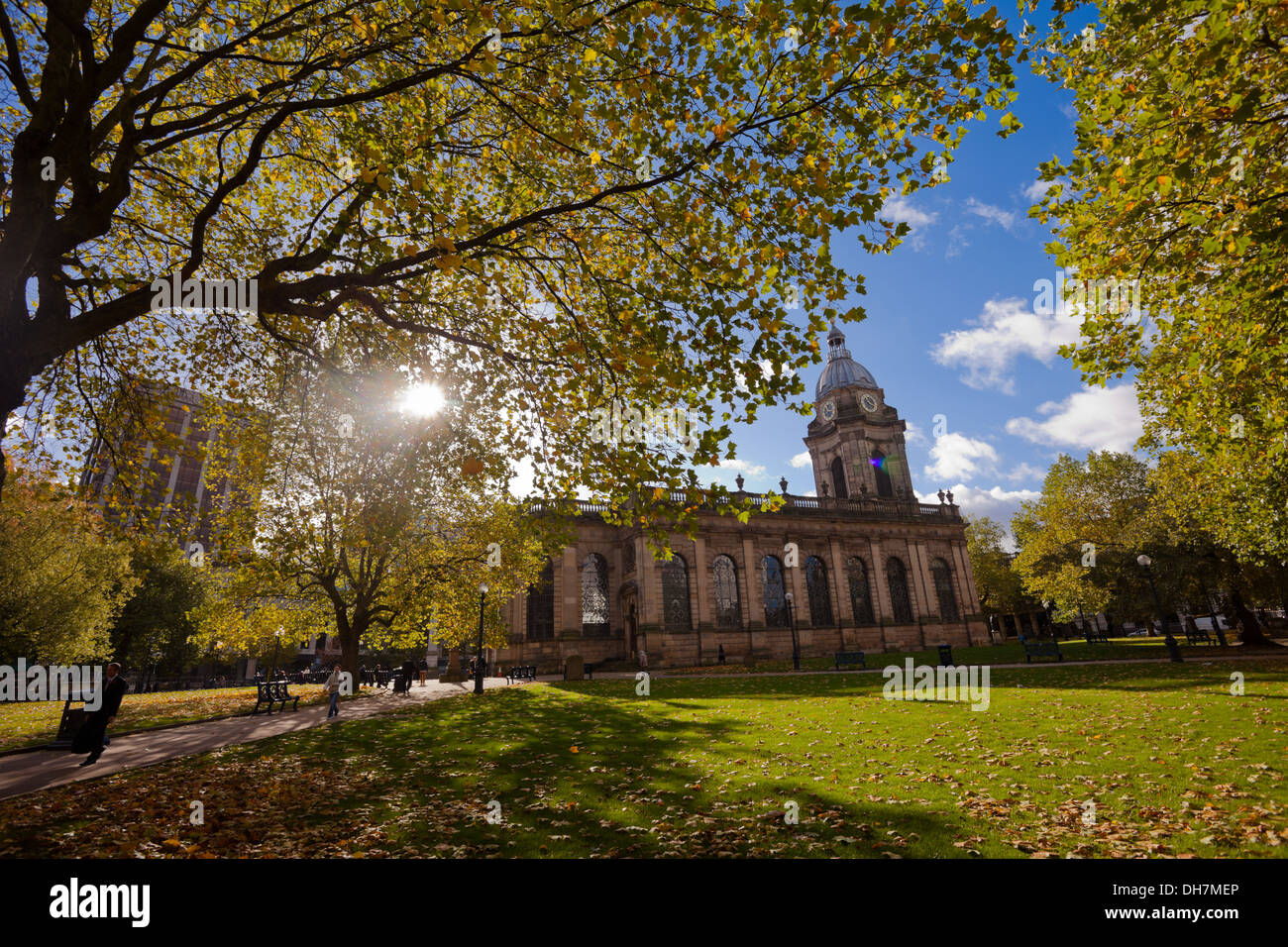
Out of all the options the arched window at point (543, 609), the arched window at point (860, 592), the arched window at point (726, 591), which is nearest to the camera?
the arched window at point (543, 609)

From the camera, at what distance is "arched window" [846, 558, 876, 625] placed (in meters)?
42.2

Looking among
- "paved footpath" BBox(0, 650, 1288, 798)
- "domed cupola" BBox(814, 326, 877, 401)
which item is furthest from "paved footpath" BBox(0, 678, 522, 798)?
"domed cupola" BBox(814, 326, 877, 401)

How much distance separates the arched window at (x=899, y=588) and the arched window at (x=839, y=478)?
733cm

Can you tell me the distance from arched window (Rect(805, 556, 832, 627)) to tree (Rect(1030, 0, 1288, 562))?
1214 inches

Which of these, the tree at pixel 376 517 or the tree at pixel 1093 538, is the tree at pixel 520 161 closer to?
the tree at pixel 376 517

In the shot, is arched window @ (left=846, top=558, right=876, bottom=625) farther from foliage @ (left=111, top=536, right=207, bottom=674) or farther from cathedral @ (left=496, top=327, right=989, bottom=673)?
foliage @ (left=111, top=536, right=207, bottom=674)

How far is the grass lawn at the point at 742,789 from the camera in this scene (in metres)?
4.83

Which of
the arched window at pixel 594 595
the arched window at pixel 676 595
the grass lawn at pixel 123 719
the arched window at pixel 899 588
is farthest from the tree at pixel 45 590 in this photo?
the arched window at pixel 899 588

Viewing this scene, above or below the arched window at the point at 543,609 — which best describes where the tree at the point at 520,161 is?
above

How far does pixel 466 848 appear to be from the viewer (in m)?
4.86

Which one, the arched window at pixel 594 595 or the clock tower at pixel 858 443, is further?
the clock tower at pixel 858 443
